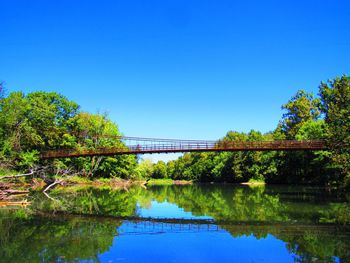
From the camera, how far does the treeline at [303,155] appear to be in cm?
2714

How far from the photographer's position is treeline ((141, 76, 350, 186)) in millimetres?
27142

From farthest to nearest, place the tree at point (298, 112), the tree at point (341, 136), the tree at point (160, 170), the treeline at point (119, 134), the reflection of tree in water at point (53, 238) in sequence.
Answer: the tree at point (160, 170)
the tree at point (298, 112)
the treeline at point (119, 134)
the tree at point (341, 136)
the reflection of tree in water at point (53, 238)

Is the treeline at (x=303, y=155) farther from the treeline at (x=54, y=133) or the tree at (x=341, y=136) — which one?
the treeline at (x=54, y=133)

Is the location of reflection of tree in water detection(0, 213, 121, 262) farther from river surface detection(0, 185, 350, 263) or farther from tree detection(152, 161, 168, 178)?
tree detection(152, 161, 168, 178)

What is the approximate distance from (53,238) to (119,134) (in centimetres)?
4462

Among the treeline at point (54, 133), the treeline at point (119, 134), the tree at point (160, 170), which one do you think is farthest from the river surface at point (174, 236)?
the tree at point (160, 170)

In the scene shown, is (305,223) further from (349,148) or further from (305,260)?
(349,148)

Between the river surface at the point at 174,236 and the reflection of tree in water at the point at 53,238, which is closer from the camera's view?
the reflection of tree in water at the point at 53,238

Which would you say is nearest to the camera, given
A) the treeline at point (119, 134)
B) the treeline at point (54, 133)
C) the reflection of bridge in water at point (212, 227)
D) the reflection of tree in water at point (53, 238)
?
the reflection of tree in water at point (53, 238)

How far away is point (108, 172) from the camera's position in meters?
51.4

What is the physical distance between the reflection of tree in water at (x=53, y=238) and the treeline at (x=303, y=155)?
19.5m

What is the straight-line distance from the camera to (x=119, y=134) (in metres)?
54.9

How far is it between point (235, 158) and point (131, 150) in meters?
34.9

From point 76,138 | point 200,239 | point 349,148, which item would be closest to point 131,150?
point 76,138
